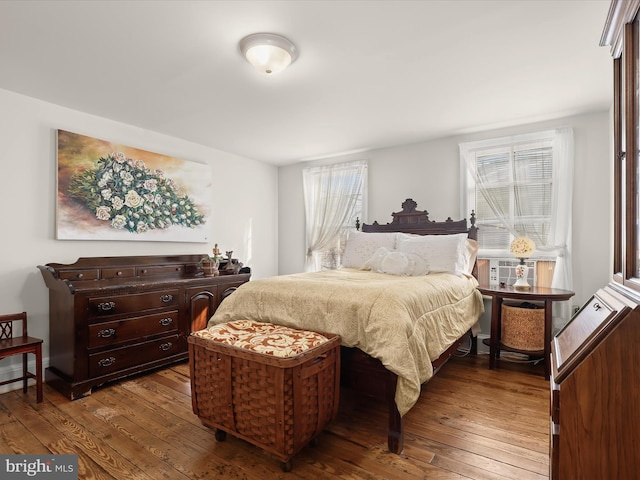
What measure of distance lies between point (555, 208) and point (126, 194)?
4416 millimetres

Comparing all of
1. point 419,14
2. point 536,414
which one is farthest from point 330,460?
point 419,14

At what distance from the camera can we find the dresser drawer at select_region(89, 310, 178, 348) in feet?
9.14

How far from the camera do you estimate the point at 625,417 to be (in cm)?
108

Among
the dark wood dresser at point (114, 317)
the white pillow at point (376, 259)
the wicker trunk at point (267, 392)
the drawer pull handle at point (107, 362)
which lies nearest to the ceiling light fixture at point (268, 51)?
the wicker trunk at point (267, 392)

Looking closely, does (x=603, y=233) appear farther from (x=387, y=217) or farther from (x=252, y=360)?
(x=252, y=360)

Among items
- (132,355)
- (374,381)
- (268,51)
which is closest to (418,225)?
(374,381)

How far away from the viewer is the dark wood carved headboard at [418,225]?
12.5 feet

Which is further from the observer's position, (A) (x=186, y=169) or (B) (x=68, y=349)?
(A) (x=186, y=169)

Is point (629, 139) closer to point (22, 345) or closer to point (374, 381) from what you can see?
point (374, 381)

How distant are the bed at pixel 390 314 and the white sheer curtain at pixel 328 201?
5.59 ft

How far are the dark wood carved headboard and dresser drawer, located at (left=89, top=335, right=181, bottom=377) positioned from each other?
2645 mm

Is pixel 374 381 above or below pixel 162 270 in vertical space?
below

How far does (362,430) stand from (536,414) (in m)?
1.23

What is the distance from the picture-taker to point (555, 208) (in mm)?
3475
